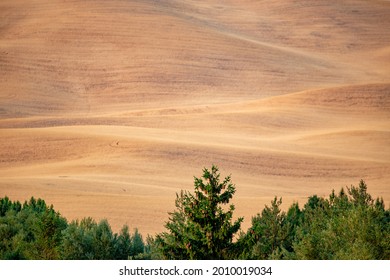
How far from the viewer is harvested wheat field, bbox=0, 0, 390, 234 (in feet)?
133

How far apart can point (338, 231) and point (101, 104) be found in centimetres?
5115

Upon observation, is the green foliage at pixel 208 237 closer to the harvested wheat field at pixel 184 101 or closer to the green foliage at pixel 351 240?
the green foliage at pixel 351 240

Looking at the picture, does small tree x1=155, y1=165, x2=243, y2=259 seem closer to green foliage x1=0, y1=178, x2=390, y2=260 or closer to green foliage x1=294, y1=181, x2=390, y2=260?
green foliage x1=0, y1=178, x2=390, y2=260

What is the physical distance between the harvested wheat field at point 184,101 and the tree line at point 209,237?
8.72 meters

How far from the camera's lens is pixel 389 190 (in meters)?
39.2

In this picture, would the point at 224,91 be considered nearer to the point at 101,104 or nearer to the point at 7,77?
the point at 101,104

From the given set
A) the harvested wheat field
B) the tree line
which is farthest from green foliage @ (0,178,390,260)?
the harvested wheat field

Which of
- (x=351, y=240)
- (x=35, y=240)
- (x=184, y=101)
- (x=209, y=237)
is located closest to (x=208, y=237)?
(x=209, y=237)

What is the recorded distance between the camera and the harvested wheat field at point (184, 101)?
40.4 m

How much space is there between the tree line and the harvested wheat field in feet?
28.6

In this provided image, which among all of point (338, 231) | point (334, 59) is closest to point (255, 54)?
point (334, 59)

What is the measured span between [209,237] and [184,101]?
5488 cm

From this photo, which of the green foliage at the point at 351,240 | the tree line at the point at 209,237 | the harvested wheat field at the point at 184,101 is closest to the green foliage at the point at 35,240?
the tree line at the point at 209,237

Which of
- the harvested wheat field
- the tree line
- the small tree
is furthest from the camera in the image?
the harvested wheat field
